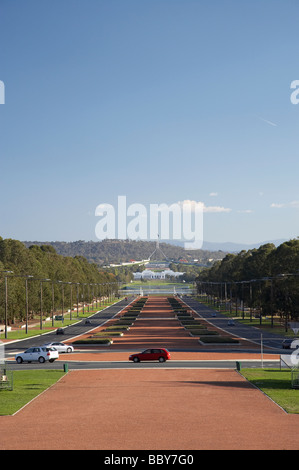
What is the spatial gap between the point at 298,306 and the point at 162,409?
8593cm

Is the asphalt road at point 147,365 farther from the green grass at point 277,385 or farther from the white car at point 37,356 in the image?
the green grass at point 277,385

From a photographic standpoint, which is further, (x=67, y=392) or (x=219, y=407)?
(x=67, y=392)

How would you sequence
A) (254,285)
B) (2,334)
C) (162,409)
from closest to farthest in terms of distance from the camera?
(162,409) → (2,334) → (254,285)

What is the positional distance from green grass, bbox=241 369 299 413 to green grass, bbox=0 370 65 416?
16.0 metres

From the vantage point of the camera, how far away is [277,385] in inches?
1807

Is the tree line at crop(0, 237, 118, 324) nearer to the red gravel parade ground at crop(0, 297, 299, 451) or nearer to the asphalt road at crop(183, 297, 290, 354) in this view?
the asphalt road at crop(183, 297, 290, 354)

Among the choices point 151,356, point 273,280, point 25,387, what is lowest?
point 151,356

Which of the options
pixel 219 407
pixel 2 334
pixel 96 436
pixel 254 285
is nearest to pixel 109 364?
pixel 219 407

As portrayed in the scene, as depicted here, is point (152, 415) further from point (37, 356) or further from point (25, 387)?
point (37, 356)

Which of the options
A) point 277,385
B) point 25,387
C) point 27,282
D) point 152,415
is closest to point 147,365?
point 25,387

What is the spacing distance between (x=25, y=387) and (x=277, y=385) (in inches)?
739

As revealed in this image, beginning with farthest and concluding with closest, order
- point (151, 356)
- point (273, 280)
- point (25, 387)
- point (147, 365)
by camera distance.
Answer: point (273, 280) → point (151, 356) → point (147, 365) → point (25, 387)
